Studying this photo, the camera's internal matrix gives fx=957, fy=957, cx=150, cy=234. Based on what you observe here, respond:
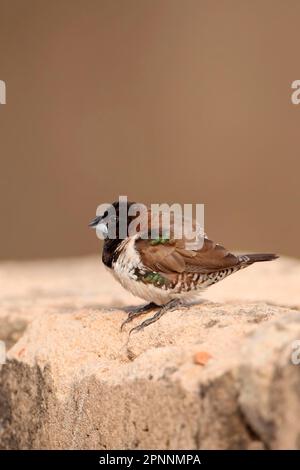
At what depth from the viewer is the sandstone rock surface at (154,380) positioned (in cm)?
257

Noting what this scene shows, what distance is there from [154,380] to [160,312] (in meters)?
0.86

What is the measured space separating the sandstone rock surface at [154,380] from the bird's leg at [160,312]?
6 centimetres

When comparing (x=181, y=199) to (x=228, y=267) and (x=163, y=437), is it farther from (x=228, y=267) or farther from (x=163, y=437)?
(x=163, y=437)

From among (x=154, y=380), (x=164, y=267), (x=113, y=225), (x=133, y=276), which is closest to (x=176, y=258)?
(x=164, y=267)

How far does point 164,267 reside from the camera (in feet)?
12.8

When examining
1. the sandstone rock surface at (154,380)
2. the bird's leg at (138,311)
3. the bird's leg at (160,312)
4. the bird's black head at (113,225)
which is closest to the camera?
the sandstone rock surface at (154,380)

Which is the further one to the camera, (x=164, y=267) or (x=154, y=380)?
(x=164, y=267)

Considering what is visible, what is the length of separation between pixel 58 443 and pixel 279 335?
3.73 feet

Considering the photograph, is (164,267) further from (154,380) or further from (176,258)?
(154,380)

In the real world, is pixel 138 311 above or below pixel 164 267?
below

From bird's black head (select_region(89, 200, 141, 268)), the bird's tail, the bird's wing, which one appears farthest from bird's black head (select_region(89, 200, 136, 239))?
the bird's tail

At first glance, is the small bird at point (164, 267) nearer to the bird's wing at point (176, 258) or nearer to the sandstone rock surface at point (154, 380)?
the bird's wing at point (176, 258)

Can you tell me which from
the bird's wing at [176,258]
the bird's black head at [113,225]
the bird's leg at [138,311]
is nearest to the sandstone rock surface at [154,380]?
the bird's leg at [138,311]

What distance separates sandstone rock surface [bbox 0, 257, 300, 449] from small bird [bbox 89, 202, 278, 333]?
0.37 feet
